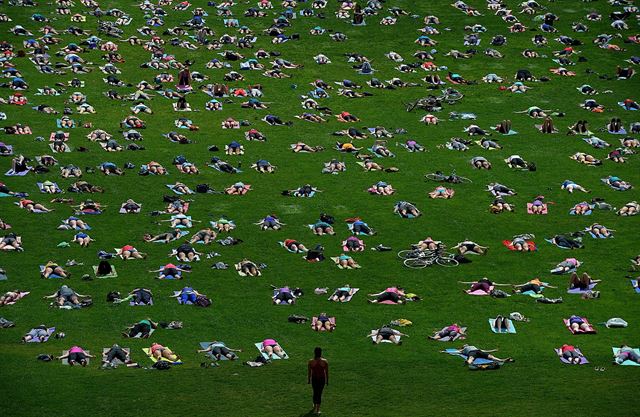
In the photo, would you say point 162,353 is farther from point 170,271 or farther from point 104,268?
point 104,268

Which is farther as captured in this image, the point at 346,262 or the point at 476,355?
the point at 346,262

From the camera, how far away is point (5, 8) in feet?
540

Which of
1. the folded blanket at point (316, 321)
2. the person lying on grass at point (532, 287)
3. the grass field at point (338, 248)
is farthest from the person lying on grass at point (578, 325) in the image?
the folded blanket at point (316, 321)

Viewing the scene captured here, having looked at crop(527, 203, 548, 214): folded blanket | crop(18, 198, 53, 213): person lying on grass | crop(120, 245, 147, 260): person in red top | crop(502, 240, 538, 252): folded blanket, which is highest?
crop(527, 203, 548, 214): folded blanket

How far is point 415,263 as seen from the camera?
9869 centimetres

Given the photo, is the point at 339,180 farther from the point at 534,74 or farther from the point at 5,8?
the point at 5,8

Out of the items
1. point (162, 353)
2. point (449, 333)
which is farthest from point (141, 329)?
point (449, 333)

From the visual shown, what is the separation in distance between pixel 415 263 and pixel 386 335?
55.4ft

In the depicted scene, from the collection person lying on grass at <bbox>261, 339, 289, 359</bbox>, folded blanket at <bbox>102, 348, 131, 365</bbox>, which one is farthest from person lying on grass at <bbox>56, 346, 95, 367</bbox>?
person lying on grass at <bbox>261, 339, 289, 359</bbox>

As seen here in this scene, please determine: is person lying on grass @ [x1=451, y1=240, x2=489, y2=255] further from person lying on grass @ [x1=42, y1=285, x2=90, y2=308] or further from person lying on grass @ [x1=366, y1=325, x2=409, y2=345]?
person lying on grass @ [x1=42, y1=285, x2=90, y2=308]

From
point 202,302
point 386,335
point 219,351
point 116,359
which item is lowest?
point 116,359

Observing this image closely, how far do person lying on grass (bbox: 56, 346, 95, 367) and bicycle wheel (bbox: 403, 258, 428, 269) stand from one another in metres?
30.0

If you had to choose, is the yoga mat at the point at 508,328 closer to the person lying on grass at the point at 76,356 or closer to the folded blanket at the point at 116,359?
the folded blanket at the point at 116,359

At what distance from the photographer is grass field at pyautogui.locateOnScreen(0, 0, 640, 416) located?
71.1m
